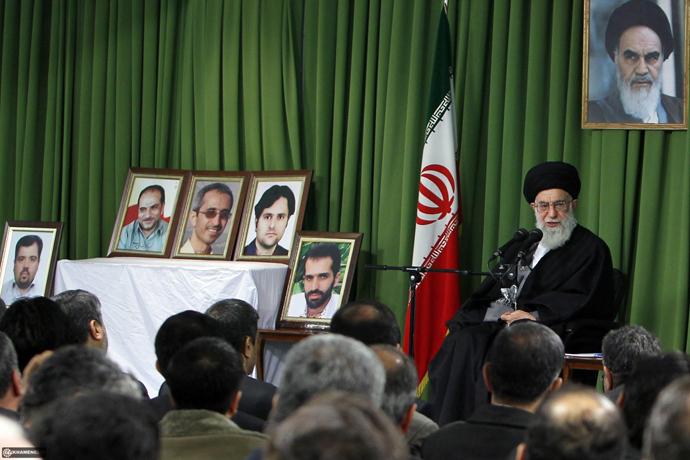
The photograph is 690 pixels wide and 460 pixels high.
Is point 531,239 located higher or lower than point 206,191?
lower

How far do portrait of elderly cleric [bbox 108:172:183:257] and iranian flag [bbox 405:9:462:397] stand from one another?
1.82 metres

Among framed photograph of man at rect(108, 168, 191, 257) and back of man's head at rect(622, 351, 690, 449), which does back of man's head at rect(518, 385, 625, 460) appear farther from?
framed photograph of man at rect(108, 168, 191, 257)

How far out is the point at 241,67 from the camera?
6.27 m

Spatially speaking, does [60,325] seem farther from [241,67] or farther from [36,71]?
[36,71]

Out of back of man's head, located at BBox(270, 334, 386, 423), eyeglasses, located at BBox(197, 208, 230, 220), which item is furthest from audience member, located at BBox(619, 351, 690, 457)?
eyeglasses, located at BBox(197, 208, 230, 220)

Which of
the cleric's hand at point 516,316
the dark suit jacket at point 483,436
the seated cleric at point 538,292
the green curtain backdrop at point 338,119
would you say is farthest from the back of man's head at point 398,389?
the green curtain backdrop at point 338,119

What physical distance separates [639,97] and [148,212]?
3416mm

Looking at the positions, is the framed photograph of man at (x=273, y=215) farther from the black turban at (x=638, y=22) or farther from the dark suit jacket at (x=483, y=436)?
the dark suit jacket at (x=483, y=436)

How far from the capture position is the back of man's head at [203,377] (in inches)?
81.0

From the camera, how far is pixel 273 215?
19.0 feet

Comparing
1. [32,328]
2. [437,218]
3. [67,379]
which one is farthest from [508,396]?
[437,218]

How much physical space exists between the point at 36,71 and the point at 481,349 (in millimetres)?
4500

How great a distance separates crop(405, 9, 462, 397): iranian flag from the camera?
17.5 ft

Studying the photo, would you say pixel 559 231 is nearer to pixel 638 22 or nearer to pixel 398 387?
pixel 638 22
